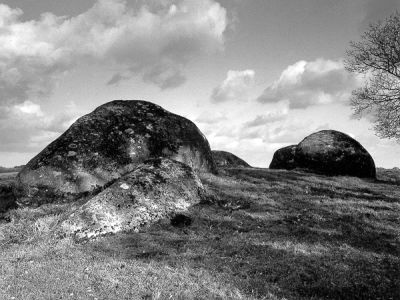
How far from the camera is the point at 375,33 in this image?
33344 mm

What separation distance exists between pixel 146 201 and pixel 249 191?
6.14m

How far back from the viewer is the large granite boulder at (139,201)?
13324 millimetres

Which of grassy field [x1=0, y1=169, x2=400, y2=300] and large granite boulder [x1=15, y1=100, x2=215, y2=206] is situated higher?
large granite boulder [x1=15, y1=100, x2=215, y2=206]

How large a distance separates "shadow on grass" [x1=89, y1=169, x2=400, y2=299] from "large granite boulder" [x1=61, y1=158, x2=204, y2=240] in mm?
525

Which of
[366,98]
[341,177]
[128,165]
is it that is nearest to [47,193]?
[128,165]

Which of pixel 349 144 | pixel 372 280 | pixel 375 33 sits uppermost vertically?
pixel 375 33

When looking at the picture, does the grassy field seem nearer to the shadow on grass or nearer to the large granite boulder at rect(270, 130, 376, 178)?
the shadow on grass

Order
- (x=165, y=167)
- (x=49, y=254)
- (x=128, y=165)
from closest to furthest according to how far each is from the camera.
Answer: (x=49, y=254) < (x=165, y=167) < (x=128, y=165)

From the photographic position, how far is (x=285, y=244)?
1245 cm

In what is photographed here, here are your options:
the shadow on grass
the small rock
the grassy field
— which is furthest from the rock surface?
the small rock

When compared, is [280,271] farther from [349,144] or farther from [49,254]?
[349,144]

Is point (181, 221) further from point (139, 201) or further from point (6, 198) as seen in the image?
point (6, 198)

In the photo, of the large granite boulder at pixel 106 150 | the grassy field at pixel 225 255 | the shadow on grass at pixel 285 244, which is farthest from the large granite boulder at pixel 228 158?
the grassy field at pixel 225 255

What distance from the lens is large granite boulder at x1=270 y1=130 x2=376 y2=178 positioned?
29.3 metres
